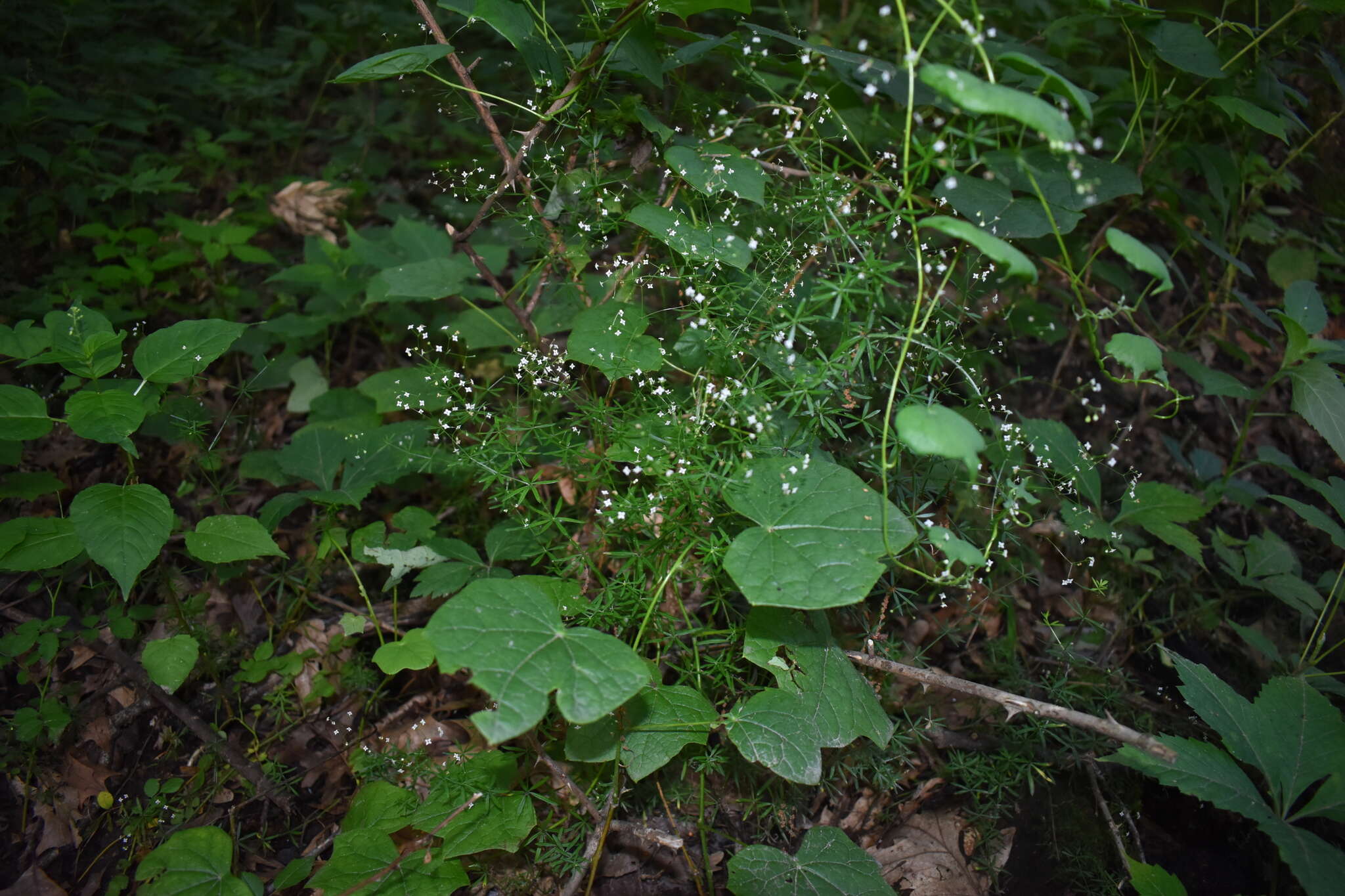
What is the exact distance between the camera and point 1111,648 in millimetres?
2650

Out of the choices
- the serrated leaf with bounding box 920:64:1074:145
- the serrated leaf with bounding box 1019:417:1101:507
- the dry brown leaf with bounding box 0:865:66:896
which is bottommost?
the dry brown leaf with bounding box 0:865:66:896

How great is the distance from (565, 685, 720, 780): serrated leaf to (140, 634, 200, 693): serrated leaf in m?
1.21

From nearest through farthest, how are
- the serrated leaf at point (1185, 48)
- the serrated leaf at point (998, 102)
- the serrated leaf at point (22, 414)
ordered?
the serrated leaf at point (998, 102)
the serrated leaf at point (22, 414)
the serrated leaf at point (1185, 48)

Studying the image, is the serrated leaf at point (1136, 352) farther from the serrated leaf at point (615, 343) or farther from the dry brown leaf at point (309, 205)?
the dry brown leaf at point (309, 205)

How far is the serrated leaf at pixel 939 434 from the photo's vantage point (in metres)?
1.37

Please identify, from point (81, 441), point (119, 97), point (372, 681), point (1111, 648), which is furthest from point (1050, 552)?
point (119, 97)

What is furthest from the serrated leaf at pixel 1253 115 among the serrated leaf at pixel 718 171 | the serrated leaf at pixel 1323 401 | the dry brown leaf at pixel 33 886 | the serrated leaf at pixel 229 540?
the dry brown leaf at pixel 33 886

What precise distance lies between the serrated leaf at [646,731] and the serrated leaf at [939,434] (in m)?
0.93

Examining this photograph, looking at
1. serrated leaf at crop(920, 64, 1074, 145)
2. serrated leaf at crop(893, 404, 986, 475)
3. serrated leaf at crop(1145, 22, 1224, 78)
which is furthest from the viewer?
serrated leaf at crop(1145, 22, 1224, 78)

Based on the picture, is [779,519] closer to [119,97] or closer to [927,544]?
[927,544]

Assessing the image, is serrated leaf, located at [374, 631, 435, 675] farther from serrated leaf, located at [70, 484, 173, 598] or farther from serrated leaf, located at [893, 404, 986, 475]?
serrated leaf, located at [893, 404, 986, 475]

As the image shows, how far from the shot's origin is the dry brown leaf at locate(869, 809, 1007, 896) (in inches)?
86.7

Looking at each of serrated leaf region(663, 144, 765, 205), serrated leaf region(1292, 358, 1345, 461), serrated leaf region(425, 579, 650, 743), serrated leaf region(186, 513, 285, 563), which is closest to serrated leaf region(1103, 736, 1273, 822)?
serrated leaf region(1292, 358, 1345, 461)

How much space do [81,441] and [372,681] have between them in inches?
64.6
